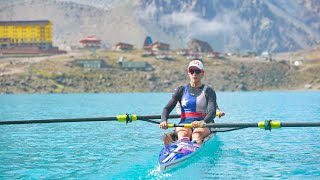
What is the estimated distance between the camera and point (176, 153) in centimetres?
2691

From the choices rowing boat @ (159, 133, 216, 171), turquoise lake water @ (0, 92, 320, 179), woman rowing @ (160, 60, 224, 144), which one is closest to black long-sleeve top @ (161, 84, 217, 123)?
woman rowing @ (160, 60, 224, 144)

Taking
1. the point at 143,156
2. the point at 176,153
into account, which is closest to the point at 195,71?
the point at 176,153

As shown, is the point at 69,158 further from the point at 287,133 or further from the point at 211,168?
the point at 287,133

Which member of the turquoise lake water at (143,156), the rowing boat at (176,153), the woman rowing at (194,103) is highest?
the woman rowing at (194,103)

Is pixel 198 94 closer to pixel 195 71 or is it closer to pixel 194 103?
pixel 194 103

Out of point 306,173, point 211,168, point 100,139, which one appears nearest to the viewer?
point 306,173

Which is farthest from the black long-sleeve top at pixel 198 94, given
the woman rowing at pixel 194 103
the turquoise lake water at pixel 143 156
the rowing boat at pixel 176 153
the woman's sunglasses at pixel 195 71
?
the turquoise lake water at pixel 143 156

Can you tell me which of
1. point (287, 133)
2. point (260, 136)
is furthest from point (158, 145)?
point (287, 133)

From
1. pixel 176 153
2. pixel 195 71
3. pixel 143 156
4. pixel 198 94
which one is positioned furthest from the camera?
pixel 143 156

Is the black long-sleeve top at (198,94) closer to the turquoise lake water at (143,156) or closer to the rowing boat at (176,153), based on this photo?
Result: the rowing boat at (176,153)

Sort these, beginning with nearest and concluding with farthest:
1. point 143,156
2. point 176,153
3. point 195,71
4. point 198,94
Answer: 1. point 176,153
2. point 195,71
3. point 198,94
4. point 143,156

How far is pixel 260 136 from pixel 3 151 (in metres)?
20.6

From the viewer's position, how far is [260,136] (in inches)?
1768

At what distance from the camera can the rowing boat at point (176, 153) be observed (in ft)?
85.9
